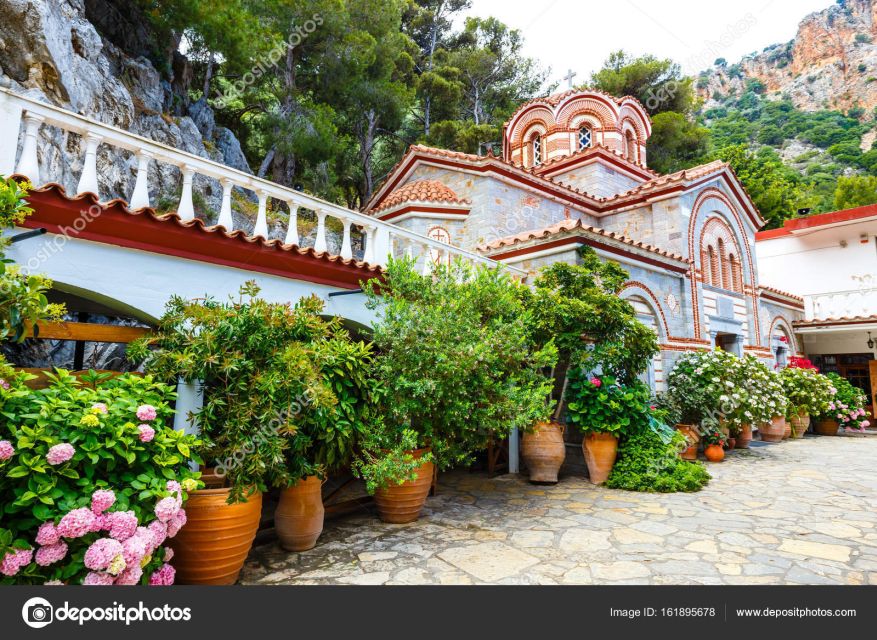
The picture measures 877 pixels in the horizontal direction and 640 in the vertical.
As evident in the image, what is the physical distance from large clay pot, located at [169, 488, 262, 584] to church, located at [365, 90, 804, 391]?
23.1 feet

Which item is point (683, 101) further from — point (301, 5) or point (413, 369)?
point (413, 369)

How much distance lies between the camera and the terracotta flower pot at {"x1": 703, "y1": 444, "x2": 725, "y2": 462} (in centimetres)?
945

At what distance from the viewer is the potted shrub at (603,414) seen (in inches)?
287

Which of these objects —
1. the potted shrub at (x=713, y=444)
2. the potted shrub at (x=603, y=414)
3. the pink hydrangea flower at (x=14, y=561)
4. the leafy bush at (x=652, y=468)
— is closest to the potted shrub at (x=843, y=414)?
the potted shrub at (x=713, y=444)

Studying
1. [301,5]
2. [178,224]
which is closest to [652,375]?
[178,224]

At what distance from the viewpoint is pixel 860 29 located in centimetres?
7300

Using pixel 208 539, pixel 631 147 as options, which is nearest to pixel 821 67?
pixel 631 147

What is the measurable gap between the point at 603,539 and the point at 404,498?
80.7 inches

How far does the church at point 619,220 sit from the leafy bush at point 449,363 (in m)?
3.63

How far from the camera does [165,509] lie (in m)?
2.83

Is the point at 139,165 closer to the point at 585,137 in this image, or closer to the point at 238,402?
the point at 238,402

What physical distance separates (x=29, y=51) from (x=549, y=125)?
14.3 metres

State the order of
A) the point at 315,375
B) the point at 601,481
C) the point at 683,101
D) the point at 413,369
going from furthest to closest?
the point at 683,101 < the point at 601,481 < the point at 413,369 < the point at 315,375
